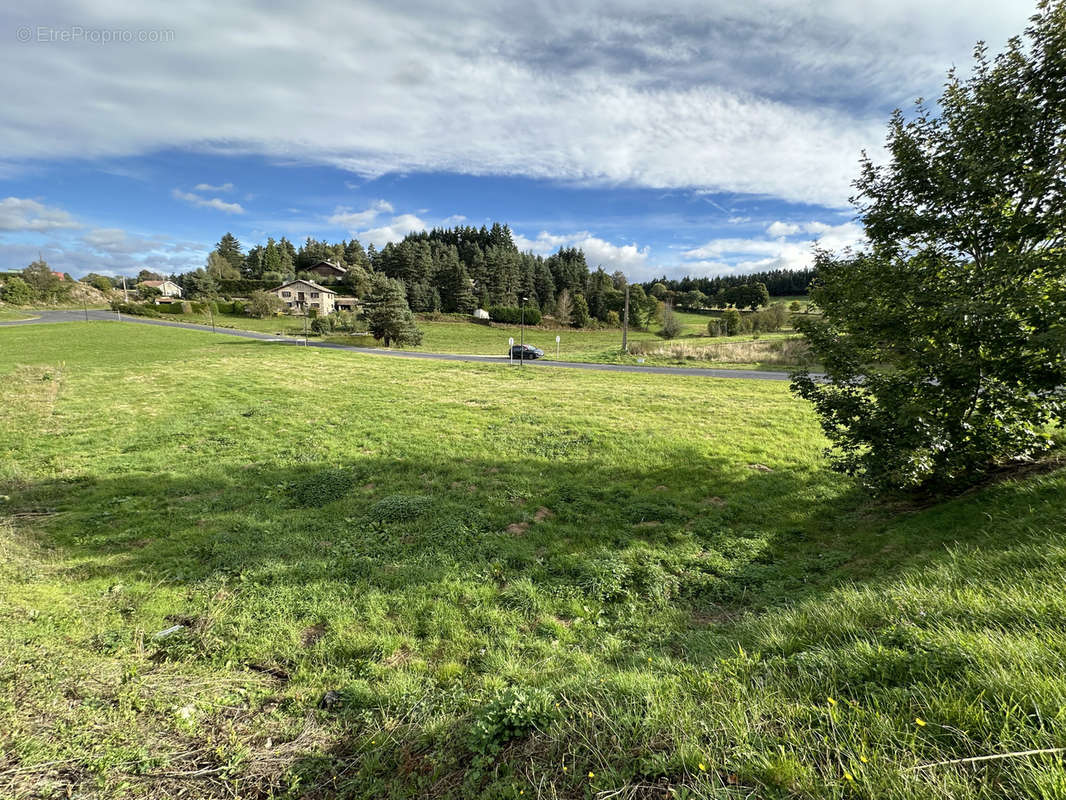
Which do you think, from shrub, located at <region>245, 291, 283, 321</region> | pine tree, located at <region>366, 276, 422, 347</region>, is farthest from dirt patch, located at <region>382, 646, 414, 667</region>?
shrub, located at <region>245, 291, 283, 321</region>

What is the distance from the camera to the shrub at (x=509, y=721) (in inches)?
116

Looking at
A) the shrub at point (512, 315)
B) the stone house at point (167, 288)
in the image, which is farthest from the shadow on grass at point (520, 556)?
the stone house at point (167, 288)

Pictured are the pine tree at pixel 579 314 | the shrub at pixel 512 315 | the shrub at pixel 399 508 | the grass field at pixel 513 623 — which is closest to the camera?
the grass field at pixel 513 623

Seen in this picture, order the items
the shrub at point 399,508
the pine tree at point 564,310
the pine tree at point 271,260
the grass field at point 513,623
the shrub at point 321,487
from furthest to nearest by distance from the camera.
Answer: the pine tree at point 271,260
the pine tree at point 564,310
the shrub at point 321,487
the shrub at point 399,508
the grass field at point 513,623

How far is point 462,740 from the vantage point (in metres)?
3.16

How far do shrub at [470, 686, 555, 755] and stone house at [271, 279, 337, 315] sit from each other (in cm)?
8636

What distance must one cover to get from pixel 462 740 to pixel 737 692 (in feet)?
6.52

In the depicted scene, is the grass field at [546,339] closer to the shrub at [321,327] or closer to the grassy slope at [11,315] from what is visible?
the shrub at [321,327]

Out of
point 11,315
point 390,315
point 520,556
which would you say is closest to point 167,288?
point 11,315

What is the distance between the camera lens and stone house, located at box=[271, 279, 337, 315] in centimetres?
7888

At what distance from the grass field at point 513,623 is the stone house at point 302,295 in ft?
247

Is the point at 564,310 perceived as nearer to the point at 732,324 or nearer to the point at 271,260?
the point at 732,324

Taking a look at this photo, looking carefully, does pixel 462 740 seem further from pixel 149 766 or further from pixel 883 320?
pixel 883 320

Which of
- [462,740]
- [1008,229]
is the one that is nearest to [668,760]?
[462,740]
